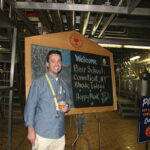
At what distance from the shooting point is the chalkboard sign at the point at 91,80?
239 centimetres

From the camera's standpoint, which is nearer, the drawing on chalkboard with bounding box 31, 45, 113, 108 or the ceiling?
the drawing on chalkboard with bounding box 31, 45, 113, 108

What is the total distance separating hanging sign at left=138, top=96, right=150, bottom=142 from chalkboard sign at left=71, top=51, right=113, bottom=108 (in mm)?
606

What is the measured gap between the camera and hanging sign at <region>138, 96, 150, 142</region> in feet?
7.34

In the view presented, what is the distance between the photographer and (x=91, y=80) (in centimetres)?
256

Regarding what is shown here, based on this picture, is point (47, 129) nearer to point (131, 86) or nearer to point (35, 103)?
point (35, 103)

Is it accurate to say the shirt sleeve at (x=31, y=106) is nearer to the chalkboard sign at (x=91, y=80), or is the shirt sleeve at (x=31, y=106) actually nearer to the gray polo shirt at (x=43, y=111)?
the gray polo shirt at (x=43, y=111)

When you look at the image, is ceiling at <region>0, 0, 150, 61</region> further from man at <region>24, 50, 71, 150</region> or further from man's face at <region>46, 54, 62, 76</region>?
man at <region>24, 50, 71, 150</region>

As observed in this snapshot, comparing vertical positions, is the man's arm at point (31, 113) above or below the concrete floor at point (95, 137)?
above

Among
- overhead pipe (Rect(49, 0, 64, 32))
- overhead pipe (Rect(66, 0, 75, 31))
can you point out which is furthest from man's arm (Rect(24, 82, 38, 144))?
overhead pipe (Rect(66, 0, 75, 31))

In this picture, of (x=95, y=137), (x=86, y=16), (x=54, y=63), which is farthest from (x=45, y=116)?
(x=95, y=137)

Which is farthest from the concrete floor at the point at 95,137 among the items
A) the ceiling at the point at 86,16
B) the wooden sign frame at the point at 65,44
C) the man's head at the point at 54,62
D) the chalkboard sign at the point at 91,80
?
the ceiling at the point at 86,16

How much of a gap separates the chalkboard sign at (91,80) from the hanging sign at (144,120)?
0.61 m

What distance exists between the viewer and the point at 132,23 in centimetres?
344

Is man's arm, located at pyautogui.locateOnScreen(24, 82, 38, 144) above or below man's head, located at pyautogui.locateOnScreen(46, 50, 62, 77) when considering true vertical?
below
